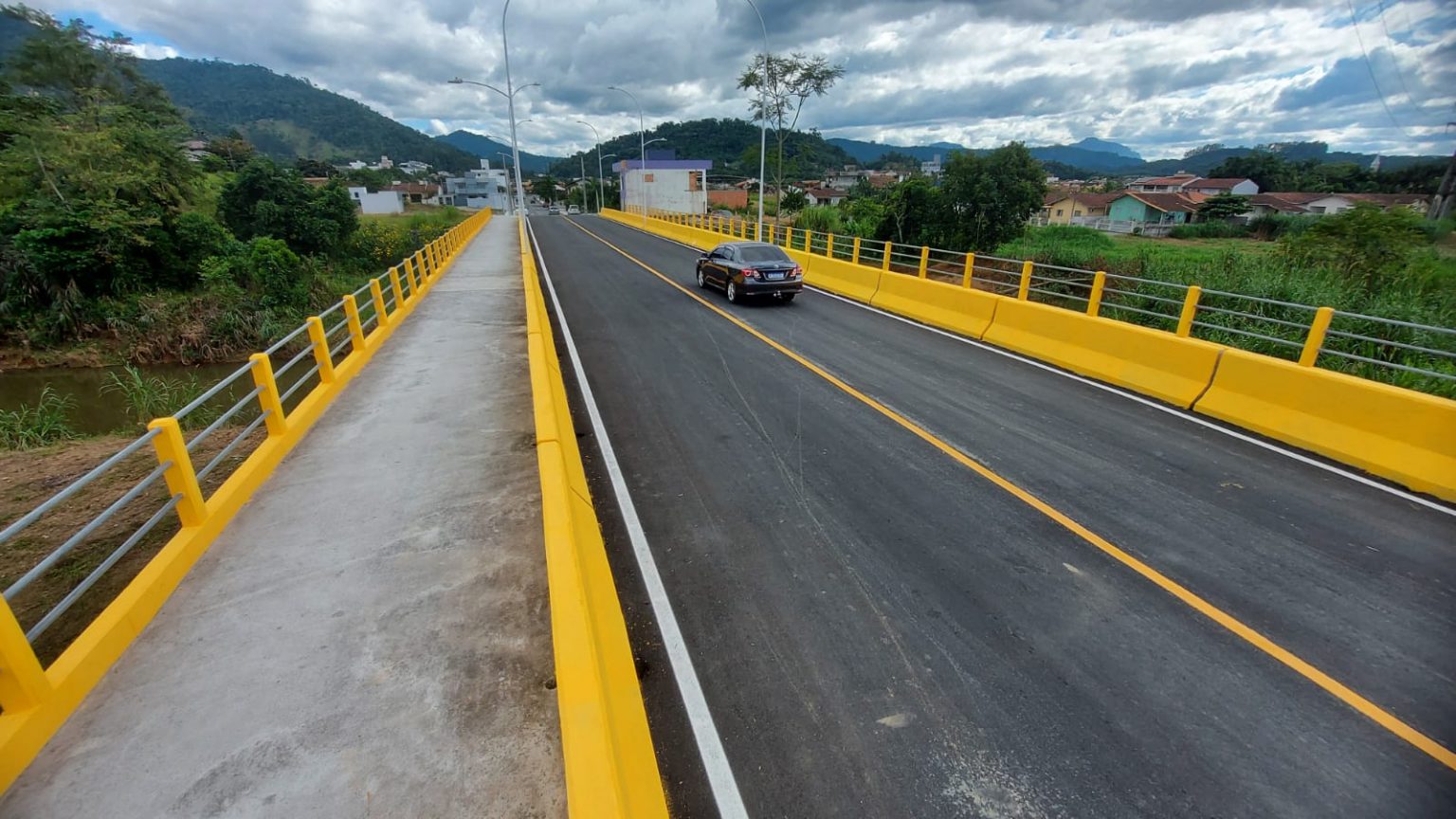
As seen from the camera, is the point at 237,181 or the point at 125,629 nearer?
the point at 125,629

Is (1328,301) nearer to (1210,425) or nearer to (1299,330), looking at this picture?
(1299,330)

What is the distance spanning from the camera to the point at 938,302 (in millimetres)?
13906

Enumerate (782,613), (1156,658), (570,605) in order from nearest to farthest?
(570,605) → (1156,658) → (782,613)

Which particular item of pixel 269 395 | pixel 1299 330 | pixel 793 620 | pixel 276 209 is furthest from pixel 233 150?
pixel 1299 330

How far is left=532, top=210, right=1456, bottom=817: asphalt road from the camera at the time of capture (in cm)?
333

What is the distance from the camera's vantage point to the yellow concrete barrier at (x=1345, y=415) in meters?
6.26

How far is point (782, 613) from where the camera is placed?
14.9ft

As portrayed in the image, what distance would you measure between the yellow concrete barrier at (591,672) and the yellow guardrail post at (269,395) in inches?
119

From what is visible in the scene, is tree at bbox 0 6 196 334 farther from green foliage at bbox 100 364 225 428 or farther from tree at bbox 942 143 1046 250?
tree at bbox 942 143 1046 250

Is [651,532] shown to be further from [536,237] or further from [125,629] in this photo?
[536,237]

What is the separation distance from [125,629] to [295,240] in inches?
1640

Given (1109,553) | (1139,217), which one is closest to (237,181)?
(1109,553)

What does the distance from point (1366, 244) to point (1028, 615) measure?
16.1 metres

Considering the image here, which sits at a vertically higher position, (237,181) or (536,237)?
(237,181)
